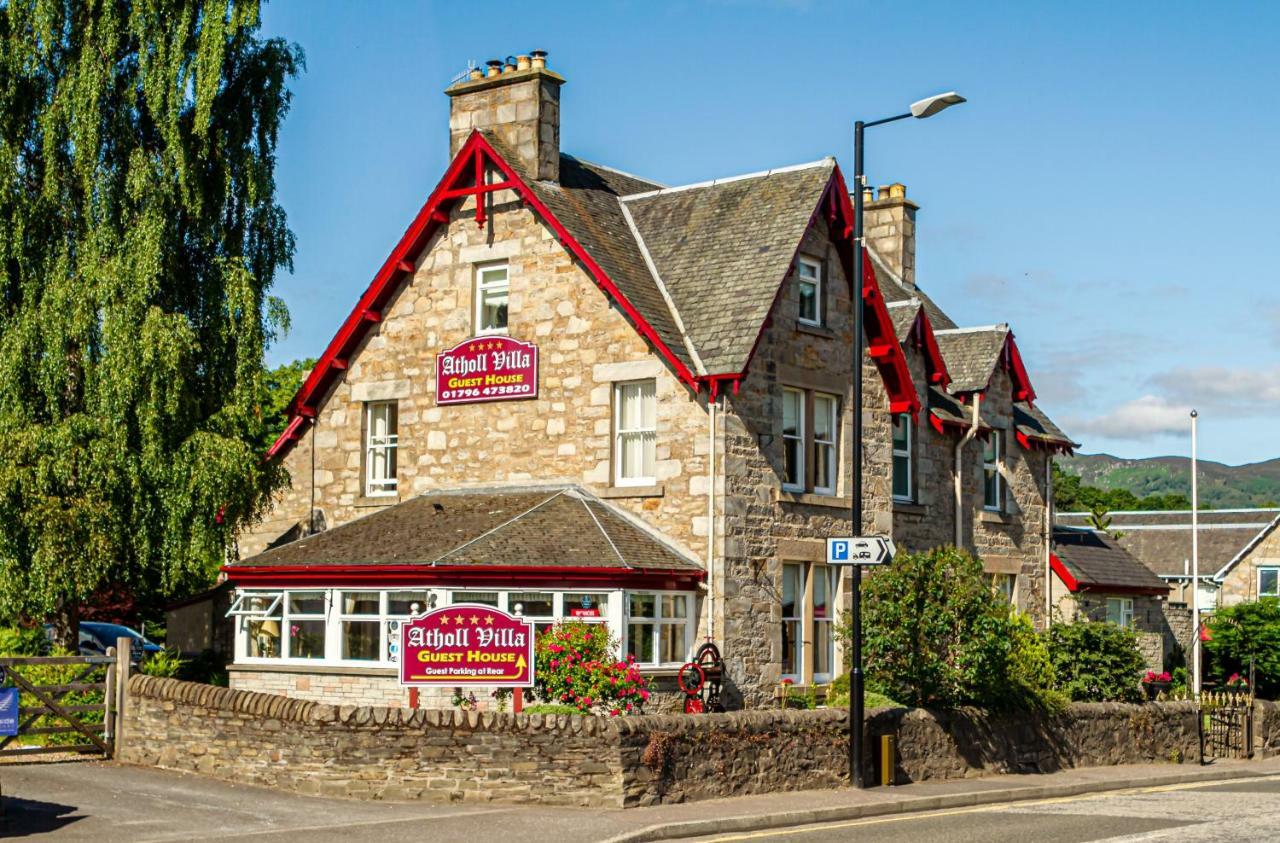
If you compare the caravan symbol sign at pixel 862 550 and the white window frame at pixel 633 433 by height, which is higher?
the white window frame at pixel 633 433

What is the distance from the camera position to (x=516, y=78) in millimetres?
30641

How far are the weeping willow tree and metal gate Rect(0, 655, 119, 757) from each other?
312cm

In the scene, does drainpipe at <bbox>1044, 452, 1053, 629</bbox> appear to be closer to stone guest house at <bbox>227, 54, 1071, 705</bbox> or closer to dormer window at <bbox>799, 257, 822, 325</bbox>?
stone guest house at <bbox>227, 54, 1071, 705</bbox>

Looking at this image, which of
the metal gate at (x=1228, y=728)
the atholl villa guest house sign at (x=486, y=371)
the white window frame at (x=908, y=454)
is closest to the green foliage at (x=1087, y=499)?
the white window frame at (x=908, y=454)

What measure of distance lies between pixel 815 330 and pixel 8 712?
15.9 m

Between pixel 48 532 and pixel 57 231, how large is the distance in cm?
556

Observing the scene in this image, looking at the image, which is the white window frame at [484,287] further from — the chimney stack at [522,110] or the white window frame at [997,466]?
the white window frame at [997,466]

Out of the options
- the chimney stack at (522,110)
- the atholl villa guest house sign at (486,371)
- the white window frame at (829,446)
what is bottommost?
the white window frame at (829,446)

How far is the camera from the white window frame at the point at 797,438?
2880 cm

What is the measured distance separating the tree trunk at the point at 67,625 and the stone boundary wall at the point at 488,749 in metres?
6.45

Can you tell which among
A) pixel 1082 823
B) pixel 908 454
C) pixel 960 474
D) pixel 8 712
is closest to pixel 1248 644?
pixel 960 474

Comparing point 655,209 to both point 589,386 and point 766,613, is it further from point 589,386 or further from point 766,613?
point 766,613

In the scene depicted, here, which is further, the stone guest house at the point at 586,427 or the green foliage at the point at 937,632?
the stone guest house at the point at 586,427

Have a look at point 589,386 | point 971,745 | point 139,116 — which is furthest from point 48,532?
point 971,745
